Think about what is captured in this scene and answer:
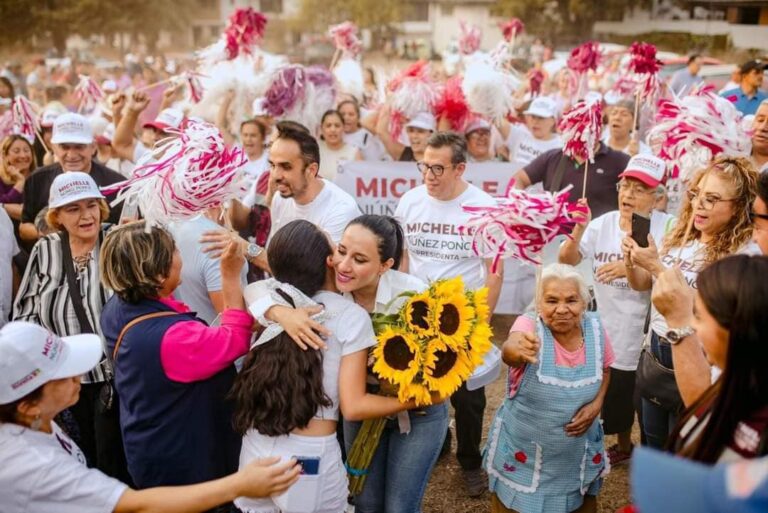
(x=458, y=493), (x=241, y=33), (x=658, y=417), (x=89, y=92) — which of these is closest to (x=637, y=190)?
(x=658, y=417)

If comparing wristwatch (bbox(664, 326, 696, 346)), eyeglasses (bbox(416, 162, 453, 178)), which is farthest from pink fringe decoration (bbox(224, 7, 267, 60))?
wristwatch (bbox(664, 326, 696, 346))

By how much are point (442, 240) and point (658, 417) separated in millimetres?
1677

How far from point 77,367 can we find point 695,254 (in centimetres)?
286

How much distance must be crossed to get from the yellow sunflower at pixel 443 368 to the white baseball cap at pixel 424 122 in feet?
15.1

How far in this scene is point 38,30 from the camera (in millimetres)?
36844

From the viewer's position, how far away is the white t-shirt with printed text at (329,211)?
4.33 meters

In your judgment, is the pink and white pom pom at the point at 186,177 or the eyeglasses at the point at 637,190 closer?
the pink and white pom pom at the point at 186,177

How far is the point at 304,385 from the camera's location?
2521 millimetres

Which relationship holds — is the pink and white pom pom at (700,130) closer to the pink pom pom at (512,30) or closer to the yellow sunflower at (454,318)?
the yellow sunflower at (454,318)

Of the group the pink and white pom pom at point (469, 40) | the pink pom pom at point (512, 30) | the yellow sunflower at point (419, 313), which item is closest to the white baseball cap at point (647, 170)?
the yellow sunflower at point (419, 313)

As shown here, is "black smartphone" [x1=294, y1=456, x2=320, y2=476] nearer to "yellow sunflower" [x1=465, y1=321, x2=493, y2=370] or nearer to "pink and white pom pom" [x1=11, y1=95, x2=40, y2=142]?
"yellow sunflower" [x1=465, y1=321, x2=493, y2=370]

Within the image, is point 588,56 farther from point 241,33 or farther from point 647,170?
point 647,170

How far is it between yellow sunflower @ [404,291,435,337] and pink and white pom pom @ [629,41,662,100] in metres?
4.30

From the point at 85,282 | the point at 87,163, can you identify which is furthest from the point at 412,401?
the point at 87,163
